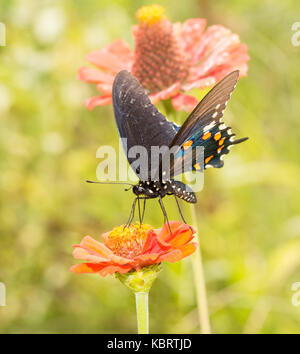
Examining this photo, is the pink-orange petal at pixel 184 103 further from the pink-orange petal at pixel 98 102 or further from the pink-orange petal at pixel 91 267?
the pink-orange petal at pixel 91 267

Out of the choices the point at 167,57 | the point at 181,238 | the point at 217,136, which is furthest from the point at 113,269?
the point at 167,57

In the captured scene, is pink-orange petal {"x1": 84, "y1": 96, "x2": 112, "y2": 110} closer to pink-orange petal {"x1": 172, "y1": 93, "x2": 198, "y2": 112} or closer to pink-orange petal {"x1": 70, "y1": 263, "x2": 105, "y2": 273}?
pink-orange petal {"x1": 172, "y1": 93, "x2": 198, "y2": 112}

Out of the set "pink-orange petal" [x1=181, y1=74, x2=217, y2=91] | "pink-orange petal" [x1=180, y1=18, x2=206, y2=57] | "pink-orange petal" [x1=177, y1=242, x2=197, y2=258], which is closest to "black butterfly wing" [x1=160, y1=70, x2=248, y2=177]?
"pink-orange petal" [x1=181, y1=74, x2=217, y2=91]

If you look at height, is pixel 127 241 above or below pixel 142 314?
above

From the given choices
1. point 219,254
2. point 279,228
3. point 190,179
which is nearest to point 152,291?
point 219,254

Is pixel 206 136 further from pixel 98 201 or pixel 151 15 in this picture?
pixel 98 201

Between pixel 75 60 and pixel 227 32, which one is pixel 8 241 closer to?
pixel 75 60

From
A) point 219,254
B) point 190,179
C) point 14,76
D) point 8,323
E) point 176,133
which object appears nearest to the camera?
point 176,133
